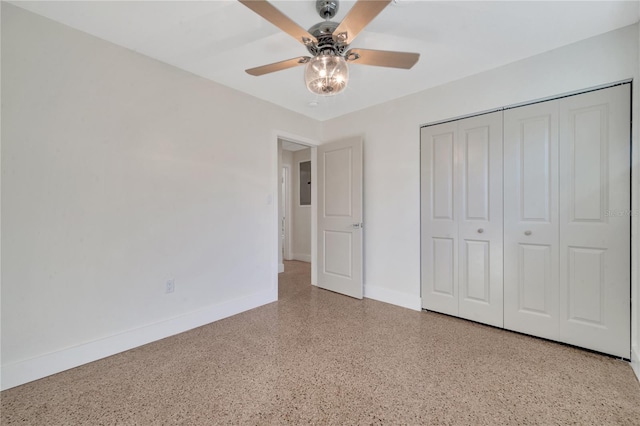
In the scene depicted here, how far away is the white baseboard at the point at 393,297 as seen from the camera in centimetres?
303

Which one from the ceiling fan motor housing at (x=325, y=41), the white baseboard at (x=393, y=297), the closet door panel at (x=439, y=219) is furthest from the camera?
the white baseboard at (x=393, y=297)

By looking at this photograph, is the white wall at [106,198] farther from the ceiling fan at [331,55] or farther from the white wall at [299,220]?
the white wall at [299,220]

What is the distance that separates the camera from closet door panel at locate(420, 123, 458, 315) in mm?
2781

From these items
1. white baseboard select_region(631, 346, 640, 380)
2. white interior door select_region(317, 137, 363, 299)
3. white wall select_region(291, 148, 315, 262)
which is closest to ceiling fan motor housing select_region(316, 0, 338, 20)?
white interior door select_region(317, 137, 363, 299)

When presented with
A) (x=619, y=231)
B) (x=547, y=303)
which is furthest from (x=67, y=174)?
(x=619, y=231)

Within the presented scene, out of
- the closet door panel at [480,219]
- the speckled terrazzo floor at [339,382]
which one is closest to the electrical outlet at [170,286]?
the speckled terrazzo floor at [339,382]

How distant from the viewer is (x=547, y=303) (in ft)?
7.44

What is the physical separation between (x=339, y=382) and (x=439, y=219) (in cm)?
193

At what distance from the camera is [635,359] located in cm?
185

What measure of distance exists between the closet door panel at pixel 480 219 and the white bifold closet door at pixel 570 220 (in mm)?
74

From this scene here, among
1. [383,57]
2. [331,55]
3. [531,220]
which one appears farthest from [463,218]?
[331,55]

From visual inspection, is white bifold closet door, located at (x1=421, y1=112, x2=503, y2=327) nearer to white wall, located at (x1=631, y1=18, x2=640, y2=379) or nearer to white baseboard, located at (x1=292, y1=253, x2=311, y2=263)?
white wall, located at (x1=631, y1=18, x2=640, y2=379)

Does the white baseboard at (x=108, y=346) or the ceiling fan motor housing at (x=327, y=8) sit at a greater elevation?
the ceiling fan motor housing at (x=327, y=8)

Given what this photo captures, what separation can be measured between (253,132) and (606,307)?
3546 mm
